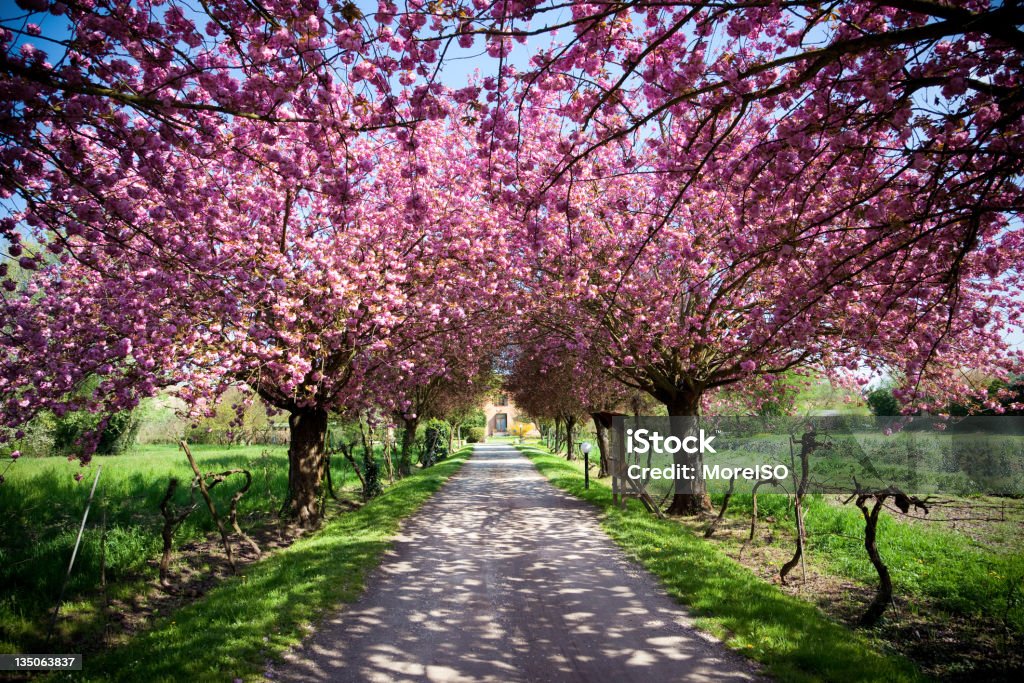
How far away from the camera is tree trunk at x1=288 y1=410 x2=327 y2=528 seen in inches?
461

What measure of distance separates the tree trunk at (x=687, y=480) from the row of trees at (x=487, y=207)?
0.13m

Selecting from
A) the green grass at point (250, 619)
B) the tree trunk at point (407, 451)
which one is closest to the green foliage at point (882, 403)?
the tree trunk at point (407, 451)

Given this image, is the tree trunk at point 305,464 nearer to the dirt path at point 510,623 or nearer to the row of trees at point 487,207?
the row of trees at point 487,207

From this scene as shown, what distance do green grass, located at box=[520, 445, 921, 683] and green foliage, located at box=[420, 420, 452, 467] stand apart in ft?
65.8

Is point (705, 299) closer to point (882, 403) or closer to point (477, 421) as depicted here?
point (882, 403)

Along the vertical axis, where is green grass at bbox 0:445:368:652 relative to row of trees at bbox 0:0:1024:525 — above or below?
below

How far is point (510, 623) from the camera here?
5.27m

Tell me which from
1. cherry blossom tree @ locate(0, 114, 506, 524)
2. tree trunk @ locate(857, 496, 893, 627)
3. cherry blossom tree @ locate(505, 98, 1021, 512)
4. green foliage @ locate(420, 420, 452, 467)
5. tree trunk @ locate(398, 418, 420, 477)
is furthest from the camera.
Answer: green foliage @ locate(420, 420, 452, 467)

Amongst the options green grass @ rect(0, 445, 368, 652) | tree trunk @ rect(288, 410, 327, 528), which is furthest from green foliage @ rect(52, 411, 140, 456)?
tree trunk @ rect(288, 410, 327, 528)

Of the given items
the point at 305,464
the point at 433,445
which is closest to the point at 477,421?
the point at 433,445

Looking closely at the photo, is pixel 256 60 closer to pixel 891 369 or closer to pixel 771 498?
pixel 891 369

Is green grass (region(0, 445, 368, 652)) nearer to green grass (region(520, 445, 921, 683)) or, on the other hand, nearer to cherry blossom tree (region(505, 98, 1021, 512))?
green grass (region(520, 445, 921, 683))

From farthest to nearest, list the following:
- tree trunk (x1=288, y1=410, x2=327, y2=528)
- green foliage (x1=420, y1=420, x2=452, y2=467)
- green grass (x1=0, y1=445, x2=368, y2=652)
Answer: green foliage (x1=420, y1=420, x2=452, y2=467)
tree trunk (x1=288, y1=410, x2=327, y2=528)
green grass (x1=0, y1=445, x2=368, y2=652)

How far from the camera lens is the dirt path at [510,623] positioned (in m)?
4.22
